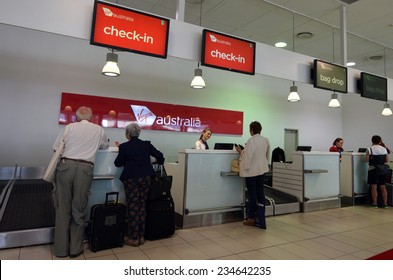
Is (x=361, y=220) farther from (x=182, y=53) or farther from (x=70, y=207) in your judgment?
(x=70, y=207)

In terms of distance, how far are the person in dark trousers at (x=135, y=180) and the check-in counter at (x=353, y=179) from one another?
16.7 feet

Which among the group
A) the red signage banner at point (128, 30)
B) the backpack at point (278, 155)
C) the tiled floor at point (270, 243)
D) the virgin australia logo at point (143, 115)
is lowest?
the tiled floor at point (270, 243)

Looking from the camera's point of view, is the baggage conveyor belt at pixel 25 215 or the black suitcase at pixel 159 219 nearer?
the baggage conveyor belt at pixel 25 215

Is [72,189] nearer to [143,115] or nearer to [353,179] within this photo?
[143,115]

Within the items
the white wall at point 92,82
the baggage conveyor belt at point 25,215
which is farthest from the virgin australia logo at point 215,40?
the baggage conveyor belt at point 25,215

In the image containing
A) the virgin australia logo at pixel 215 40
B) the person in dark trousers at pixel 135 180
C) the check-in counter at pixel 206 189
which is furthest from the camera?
the check-in counter at pixel 206 189

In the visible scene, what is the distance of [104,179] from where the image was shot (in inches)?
134

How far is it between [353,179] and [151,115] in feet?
16.7

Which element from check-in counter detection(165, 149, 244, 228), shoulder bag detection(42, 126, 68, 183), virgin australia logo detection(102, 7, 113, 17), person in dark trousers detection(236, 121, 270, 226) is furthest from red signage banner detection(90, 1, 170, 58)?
person in dark trousers detection(236, 121, 270, 226)

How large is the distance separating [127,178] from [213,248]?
4.30 feet

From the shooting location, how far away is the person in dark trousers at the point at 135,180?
3.19m

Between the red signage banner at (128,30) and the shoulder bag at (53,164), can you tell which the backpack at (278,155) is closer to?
the red signage banner at (128,30)

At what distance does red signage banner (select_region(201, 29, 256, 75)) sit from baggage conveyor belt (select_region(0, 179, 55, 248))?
296 centimetres

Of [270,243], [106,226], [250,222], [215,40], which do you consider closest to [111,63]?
[215,40]
